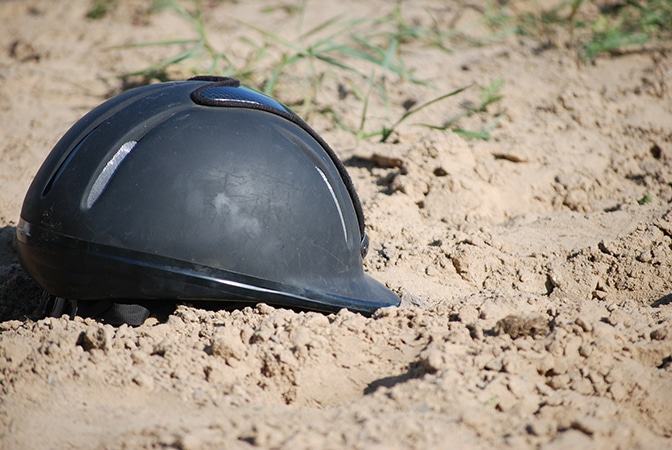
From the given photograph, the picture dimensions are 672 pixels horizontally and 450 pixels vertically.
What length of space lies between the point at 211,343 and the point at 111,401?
346 millimetres

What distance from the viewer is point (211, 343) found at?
2.17 m

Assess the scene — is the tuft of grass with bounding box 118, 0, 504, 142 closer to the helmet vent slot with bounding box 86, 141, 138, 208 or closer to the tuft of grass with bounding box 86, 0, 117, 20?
the tuft of grass with bounding box 86, 0, 117, 20

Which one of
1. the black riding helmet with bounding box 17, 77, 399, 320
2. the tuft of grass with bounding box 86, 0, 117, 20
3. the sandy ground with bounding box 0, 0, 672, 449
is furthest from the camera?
the tuft of grass with bounding box 86, 0, 117, 20

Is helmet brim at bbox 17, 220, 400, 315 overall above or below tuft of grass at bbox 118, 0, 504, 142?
below

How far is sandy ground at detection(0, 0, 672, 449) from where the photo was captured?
5.97 ft

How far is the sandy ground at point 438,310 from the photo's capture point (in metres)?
1.82

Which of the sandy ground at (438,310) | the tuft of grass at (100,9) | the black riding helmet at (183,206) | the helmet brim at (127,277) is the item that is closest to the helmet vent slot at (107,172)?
the black riding helmet at (183,206)

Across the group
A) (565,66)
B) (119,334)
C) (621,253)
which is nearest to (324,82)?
(565,66)

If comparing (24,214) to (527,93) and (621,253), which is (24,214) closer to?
(621,253)

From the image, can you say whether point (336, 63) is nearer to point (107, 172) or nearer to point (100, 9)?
point (107, 172)

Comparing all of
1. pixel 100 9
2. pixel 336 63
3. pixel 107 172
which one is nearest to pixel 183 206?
pixel 107 172

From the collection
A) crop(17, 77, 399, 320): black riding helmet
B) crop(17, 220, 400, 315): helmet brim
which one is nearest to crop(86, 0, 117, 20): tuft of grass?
crop(17, 77, 399, 320): black riding helmet

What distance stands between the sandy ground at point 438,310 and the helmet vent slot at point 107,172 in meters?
0.41

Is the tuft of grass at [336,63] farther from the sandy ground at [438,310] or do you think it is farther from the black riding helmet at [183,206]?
the black riding helmet at [183,206]
